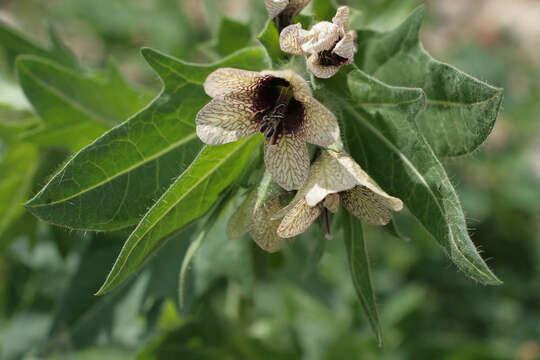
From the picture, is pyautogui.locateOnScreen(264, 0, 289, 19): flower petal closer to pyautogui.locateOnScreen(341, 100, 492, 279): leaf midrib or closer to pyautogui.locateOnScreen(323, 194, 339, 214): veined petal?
pyautogui.locateOnScreen(341, 100, 492, 279): leaf midrib

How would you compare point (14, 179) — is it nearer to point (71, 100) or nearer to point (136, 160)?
point (71, 100)

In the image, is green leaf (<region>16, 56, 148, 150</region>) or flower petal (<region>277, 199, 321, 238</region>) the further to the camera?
green leaf (<region>16, 56, 148, 150</region>)

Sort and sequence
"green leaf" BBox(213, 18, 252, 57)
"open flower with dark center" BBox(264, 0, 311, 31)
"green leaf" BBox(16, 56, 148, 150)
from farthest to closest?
"green leaf" BBox(213, 18, 252, 57) → "green leaf" BBox(16, 56, 148, 150) → "open flower with dark center" BBox(264, 0, 311, 31)

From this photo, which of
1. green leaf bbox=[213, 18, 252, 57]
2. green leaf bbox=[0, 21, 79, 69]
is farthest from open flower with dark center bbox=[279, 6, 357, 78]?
green leaf bbox=[0, 21, 79, 69]

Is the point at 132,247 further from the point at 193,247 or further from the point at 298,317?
the point at 298,317

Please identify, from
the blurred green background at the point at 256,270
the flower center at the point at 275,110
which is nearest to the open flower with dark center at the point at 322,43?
the flower center at the point at 275,110

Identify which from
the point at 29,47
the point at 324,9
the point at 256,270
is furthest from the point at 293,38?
the point at 29,47
